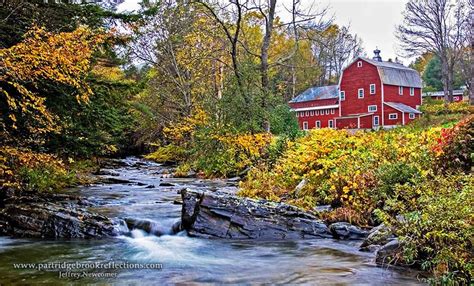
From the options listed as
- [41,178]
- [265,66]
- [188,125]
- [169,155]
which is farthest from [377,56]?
[41,178]

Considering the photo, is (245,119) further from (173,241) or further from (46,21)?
(173,241)

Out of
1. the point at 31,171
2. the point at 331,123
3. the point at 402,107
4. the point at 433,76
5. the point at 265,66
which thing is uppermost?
the point at 433,76

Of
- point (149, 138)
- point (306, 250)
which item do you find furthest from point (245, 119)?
point (149, 138)

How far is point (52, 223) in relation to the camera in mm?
8062

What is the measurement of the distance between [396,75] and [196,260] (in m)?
41.8

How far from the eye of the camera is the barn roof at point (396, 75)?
4250 cm

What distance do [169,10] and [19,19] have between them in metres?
14.9

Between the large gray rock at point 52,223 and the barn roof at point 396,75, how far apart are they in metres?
38.3

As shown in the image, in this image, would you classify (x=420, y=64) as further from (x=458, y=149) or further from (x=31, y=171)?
(x=31, y=171)

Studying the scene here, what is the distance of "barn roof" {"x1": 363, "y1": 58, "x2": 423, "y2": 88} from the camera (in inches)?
1673

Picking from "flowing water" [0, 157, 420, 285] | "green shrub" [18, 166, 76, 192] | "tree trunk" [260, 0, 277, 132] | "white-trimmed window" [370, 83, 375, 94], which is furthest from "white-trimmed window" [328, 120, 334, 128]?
"flowing water" [0, 157, 420, 285]

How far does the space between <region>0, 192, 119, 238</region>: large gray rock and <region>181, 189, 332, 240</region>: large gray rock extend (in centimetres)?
153

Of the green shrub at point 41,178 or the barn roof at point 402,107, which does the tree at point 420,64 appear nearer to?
the barn roof at point 402,107

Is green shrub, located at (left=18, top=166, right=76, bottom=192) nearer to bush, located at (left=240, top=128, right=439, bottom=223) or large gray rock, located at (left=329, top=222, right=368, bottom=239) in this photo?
bush, located at (left=240, top=128, right=439, bottom=223)
